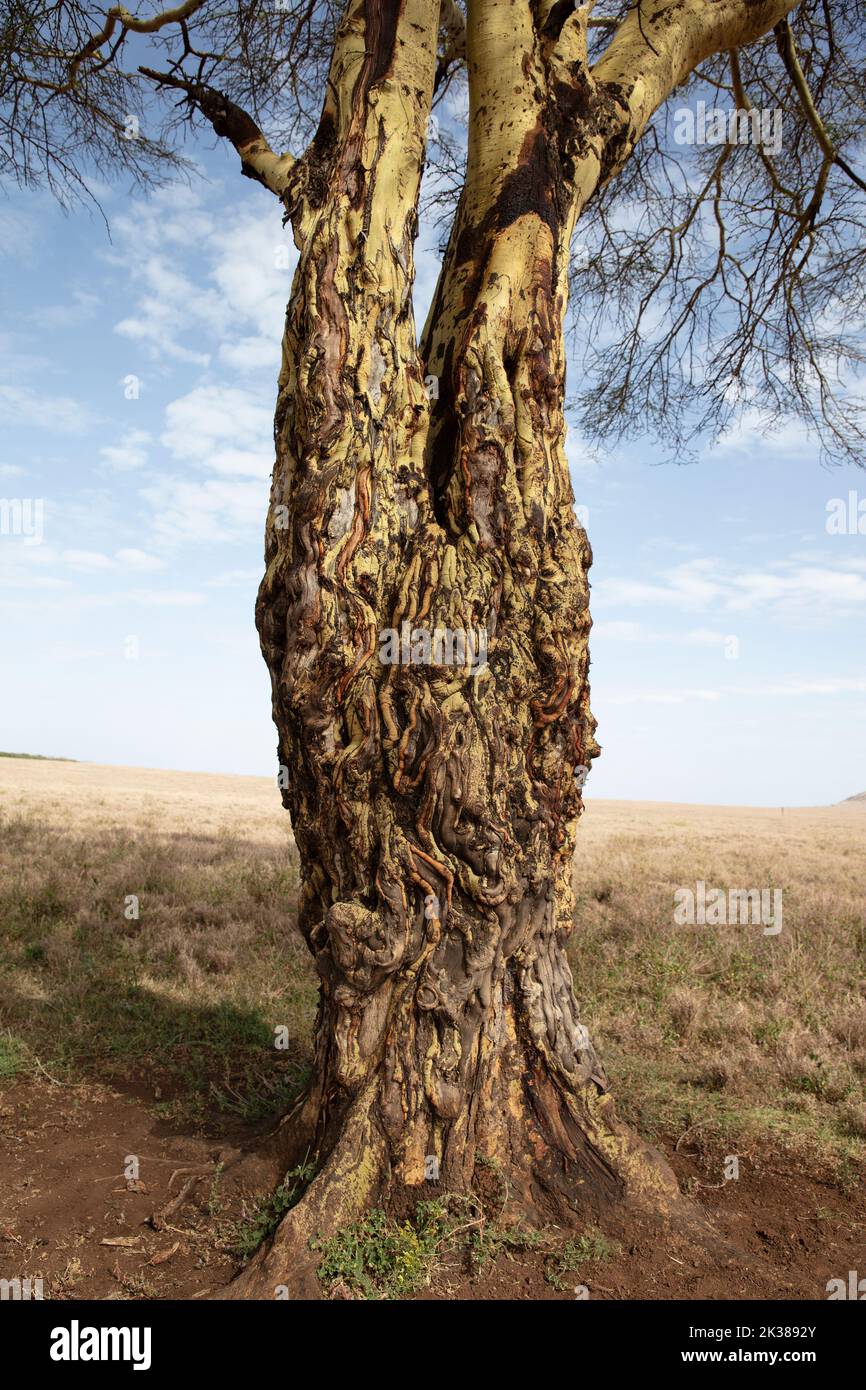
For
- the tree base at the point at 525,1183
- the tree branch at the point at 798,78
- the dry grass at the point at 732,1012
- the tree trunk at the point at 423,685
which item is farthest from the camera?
the tree branch at the point at 798,78

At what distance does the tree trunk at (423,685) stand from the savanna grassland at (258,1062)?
428 mm

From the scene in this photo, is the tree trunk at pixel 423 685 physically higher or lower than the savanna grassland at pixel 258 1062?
higher

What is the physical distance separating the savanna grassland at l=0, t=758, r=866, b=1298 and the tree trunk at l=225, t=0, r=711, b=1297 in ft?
1.40

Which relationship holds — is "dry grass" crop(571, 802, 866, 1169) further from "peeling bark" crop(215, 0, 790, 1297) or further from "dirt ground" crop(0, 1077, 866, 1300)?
"peeling bark" crop(215, 0, 790, 1297)

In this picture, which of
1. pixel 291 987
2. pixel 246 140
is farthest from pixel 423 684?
pixel 291 987

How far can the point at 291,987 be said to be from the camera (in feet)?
21.6

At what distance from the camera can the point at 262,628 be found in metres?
3.71

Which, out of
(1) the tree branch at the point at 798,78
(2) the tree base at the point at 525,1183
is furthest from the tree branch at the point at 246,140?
(2) the tree base at the point at 525,1183

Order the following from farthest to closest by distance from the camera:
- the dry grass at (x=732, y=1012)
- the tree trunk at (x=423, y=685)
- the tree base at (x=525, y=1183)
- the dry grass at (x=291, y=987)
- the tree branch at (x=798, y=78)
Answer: the tree branch at (x=798, y=78) < the dry grass at (x=291, y=987) < the dry grass at (x=732, y=1012) < the tree trunk at (x=423, y=685) < the tree base at (x=525, y=1183)

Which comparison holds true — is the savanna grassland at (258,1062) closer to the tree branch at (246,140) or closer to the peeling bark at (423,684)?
the peeling bark at (423,684)

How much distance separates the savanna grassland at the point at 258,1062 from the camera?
3445 millimetres

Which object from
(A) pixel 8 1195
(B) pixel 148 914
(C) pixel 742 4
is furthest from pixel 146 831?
(C) pixel 742 4
